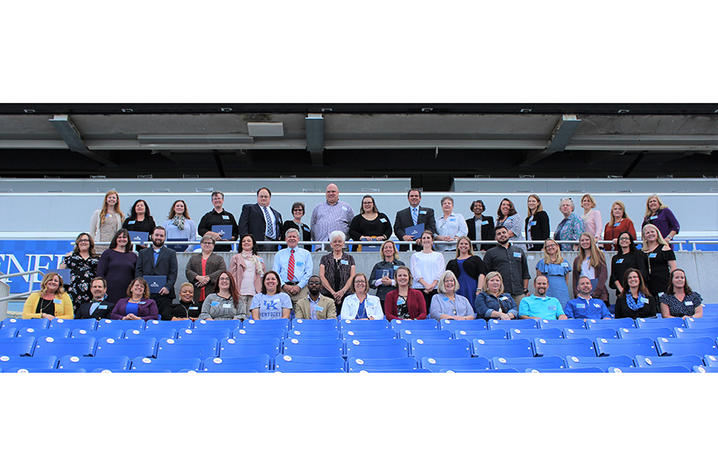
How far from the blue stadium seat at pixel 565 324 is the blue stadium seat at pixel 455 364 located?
1578 mm

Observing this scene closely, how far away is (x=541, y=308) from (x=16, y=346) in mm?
4794

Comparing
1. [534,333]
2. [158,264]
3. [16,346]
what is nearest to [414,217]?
[534,333]

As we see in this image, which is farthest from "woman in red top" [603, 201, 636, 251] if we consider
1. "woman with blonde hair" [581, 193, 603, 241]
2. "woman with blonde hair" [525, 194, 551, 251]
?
"woman with blonde hair" [525, 194, 551, 251]

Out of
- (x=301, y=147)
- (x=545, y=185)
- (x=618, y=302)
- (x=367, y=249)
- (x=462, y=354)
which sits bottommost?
(x=462, y=354)

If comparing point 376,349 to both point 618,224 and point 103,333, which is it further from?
point 618,224

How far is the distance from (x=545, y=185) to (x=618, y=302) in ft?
21.8

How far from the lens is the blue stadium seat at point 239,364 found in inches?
166

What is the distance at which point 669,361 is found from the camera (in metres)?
4.51

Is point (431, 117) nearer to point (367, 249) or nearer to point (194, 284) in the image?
point (367, 249)

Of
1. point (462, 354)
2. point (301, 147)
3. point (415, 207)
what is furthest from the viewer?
point (301, 147)

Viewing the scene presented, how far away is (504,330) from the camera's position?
5410mm

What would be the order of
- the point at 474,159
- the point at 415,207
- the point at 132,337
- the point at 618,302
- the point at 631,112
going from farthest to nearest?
1. the point at 474,159
2. the point at 631,112
3. the point at 415,207
4. the point at 618,302
5. the point at 132,337

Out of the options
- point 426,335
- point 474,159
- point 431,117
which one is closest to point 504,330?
point 426,335

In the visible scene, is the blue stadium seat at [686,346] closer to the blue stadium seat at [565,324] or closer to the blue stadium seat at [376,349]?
the blue stadium seat at [565,324]
